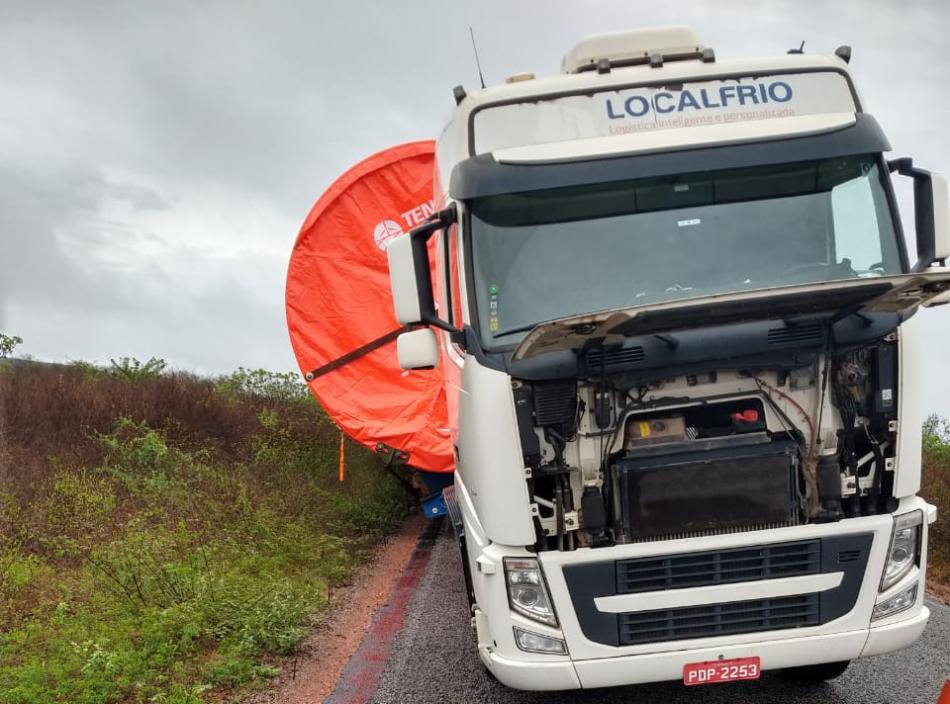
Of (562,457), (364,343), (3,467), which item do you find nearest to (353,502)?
(364,343)

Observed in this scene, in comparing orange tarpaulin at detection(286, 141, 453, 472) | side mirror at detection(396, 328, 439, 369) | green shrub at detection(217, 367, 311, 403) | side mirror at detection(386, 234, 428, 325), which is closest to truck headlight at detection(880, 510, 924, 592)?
side mirror at detection(396, 328, 439, 369)

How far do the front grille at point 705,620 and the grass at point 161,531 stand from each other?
100 inches

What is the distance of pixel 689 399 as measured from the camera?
4.40 metres

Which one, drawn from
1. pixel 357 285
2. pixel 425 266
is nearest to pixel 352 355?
pixel 357 285

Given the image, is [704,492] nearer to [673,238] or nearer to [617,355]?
[617,355]

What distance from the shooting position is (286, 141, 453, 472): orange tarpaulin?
9.41m

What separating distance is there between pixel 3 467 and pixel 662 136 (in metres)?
8.22

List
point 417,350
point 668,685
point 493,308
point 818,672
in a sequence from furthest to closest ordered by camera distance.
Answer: point 668,685, point 818,672, point 417,350, point 493,308

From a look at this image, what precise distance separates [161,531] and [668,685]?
4875mm

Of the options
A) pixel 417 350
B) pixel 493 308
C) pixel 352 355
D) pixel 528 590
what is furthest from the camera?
pixel 352 355

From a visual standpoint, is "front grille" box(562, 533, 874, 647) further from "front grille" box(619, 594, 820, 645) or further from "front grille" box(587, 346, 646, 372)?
"front grille" box(587, 346, 646, 372)

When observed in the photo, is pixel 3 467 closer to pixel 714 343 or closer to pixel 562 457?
pixel 562 457

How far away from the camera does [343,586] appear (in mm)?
8211

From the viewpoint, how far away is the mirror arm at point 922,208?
4.83m
